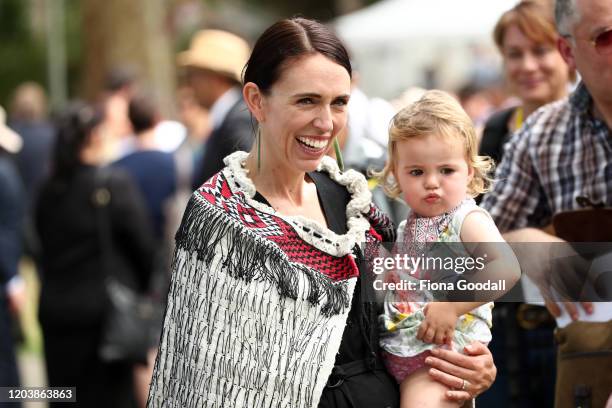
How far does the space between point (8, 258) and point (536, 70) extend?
158 inches

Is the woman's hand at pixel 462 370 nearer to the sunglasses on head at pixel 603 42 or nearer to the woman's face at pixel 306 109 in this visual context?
the woman's face at pixel 306 109

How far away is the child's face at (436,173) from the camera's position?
341 cm

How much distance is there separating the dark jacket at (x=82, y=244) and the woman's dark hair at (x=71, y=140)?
66 mm

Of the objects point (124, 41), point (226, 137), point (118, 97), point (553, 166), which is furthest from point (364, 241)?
point (124, 41)

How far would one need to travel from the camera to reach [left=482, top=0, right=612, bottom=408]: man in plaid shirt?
12.9 ft

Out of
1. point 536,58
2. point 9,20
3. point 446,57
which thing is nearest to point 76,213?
point 536,58


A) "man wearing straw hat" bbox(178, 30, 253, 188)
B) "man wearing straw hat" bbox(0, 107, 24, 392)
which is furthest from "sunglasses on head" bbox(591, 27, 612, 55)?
"man wearing straw hat" bbox(0, 107, 24, 392)

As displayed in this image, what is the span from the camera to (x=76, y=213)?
7.16 m

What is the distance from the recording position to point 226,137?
5.54m

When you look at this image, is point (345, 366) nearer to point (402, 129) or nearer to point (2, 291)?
point (402, 129)

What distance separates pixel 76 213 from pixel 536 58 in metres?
3.15

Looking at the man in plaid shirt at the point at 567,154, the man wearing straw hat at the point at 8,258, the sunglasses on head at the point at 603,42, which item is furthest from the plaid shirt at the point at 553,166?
the man wearing straw hat at the point at 8,258

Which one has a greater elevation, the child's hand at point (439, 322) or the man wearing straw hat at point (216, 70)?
the man wearing straw hat at point (216, 70)

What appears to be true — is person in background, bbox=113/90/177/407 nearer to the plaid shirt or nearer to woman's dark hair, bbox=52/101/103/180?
woman's dark hair, bbox=52/101/103/180
